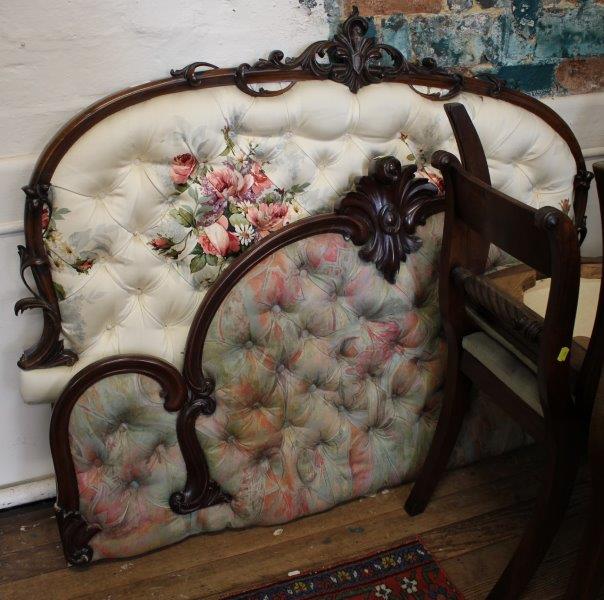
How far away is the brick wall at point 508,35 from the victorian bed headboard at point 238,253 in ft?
0.27

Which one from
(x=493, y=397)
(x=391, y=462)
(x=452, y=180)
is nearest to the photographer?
(x=452, y=180)

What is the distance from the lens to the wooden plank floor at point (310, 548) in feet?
5.06

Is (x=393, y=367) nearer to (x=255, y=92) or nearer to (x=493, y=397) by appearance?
(x=493, y=397)

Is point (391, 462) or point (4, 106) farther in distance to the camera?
point (391, 462)

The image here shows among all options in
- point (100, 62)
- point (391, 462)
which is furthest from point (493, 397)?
point (100, 62)

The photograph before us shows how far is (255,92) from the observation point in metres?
1.45

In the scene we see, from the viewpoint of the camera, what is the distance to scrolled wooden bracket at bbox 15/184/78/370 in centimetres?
136

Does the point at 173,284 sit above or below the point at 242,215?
below

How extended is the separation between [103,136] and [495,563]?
4.20 feet

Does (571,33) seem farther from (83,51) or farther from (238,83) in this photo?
(83,51)

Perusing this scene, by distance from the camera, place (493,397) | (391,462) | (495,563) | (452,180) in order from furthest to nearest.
Answer: (391,462), (495,563), (493,397), (452,180)

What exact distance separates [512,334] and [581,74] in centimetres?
92

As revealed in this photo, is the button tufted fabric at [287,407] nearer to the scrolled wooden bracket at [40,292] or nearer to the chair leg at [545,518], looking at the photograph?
the scrolled wooden bracket at [40,292]

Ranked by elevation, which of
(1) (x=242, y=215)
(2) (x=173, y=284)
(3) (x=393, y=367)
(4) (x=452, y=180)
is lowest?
(3) (x=393, y=367)
